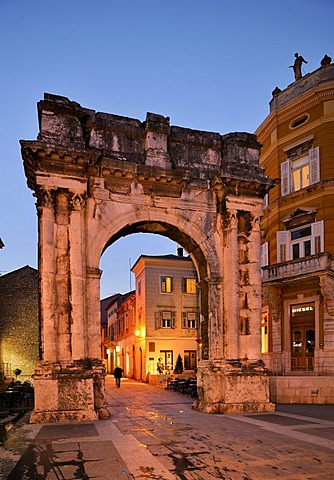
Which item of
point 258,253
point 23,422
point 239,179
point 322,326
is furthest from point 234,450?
point 322,326

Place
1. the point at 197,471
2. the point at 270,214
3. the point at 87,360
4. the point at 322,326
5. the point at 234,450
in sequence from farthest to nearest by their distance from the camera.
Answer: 1. the point at 270,214
2. the point at 322,326
3. the point at 87,360
4. the point at 234,450
5. the point at 197,471

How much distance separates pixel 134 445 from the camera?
939 centimetres

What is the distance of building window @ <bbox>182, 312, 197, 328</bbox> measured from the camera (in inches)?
1361

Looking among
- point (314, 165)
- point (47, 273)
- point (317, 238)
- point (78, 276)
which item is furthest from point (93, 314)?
point (314, 165)

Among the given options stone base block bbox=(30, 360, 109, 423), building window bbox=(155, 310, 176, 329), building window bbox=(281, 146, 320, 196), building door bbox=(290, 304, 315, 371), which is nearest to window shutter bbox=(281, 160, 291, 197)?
building window bbox=(281, 146, 320, 196)

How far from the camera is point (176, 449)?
29.4 ft

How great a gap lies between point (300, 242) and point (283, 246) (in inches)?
35.9

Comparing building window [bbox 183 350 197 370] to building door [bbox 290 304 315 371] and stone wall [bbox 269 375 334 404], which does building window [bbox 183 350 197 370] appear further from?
stone wall [bbox 269 375 334 404]

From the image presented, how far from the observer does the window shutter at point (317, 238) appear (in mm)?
20594

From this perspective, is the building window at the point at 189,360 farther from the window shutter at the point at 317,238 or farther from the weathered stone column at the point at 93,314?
the weathered stone column at the point at 93,314

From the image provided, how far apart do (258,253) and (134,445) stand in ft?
27.1

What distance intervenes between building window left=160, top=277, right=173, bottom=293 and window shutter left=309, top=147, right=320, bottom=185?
52.2 ft

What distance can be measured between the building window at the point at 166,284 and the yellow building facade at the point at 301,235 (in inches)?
452

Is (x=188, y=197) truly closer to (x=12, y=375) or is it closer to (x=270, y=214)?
(x=270, y=214)
